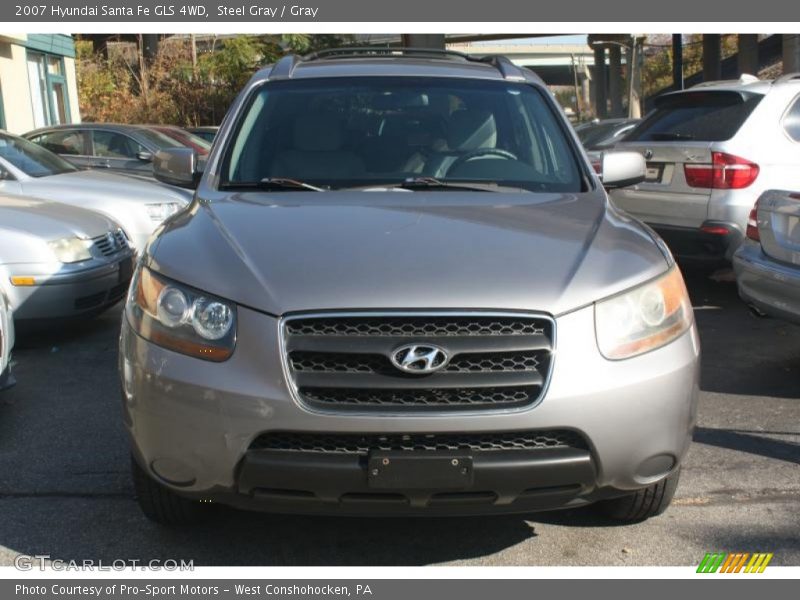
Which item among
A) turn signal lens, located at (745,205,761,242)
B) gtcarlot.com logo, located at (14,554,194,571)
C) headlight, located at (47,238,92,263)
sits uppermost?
turn signal lens, located at (745,205,761,242)

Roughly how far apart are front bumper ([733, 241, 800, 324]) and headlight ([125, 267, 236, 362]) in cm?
344

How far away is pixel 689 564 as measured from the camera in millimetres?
3488

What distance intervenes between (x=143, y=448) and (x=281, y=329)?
0.65 meters

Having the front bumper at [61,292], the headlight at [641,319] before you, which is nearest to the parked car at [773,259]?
the headlight at [641,319]

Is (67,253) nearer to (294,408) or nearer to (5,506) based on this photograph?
(5,506)

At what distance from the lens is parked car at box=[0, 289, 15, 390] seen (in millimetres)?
4977

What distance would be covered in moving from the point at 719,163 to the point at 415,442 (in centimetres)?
519

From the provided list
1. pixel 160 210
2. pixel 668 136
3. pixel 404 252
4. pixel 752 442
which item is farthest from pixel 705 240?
pixel 160 210

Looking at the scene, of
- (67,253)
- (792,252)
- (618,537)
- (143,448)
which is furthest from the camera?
(67,253)

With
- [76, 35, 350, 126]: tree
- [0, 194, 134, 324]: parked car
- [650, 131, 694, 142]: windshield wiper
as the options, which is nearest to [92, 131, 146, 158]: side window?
[0, 194, 134, 324]: parked car

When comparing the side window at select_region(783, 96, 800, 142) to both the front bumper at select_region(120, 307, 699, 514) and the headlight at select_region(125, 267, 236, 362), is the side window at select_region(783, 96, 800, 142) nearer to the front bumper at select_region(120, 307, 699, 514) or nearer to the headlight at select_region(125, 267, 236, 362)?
the front bumper at select_region(120, 307, 699, 514)

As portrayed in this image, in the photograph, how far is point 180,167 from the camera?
15.1ft

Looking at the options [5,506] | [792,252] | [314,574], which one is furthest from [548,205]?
[5,506]

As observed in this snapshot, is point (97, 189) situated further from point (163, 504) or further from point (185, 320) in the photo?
point (185, 320)
